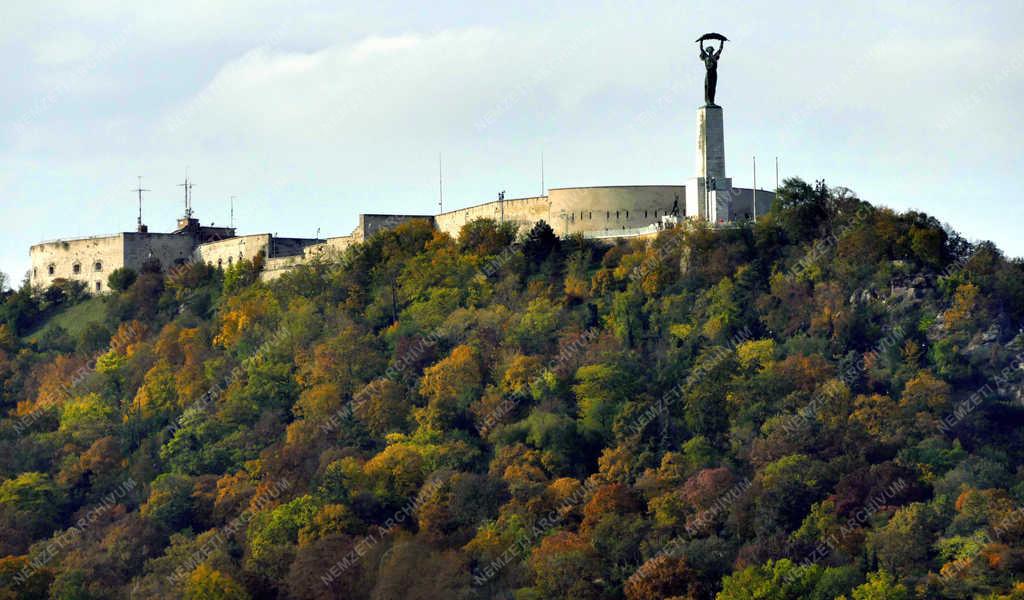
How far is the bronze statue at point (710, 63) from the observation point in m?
79.2

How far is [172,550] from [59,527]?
314 inches

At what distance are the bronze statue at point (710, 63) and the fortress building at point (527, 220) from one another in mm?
33

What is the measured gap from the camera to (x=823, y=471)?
69.6 m

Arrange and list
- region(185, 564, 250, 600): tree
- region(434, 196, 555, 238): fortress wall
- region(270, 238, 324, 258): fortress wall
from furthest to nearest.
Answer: region(270, 238, 324, 258): fortress wall
region(434, 196, 555, 238): fortress wall
region(185, 564, 250, 600): tree

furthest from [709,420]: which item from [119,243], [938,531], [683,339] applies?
[119,243]

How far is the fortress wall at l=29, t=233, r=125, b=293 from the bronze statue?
28.8 m

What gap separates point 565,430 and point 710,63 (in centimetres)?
1366

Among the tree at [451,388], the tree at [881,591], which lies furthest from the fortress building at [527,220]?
the tree at [881,591]

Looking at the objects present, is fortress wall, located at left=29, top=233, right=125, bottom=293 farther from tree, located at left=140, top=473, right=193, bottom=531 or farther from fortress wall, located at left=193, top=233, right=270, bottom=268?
Answer: tree, located at left=140, top=473, right=193, bottom=531

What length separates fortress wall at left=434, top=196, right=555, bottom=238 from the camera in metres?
84.4

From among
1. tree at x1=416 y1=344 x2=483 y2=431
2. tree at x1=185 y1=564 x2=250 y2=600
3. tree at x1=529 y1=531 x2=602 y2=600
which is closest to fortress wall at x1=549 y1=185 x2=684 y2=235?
tree at x1=416 y1=344 x2=483 y2=431

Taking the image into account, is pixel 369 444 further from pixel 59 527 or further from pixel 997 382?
pixel 997 382

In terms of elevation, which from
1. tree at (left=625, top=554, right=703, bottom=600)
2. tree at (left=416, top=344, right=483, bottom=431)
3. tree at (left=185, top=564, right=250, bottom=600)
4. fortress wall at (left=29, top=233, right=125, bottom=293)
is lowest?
tree at (left=185, top=564, right=250, bottom=600)

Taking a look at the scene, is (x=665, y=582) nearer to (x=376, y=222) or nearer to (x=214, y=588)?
(x=214, y=588)
